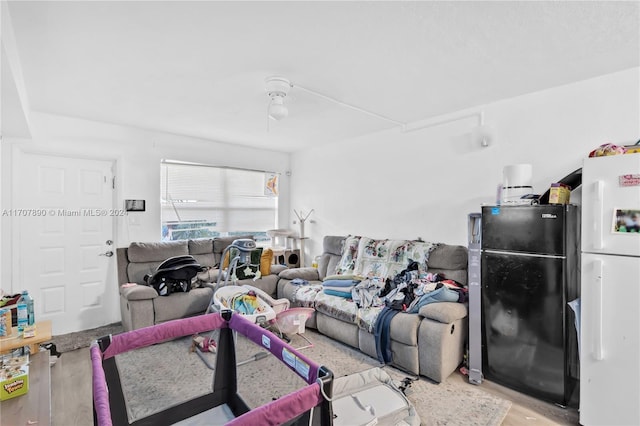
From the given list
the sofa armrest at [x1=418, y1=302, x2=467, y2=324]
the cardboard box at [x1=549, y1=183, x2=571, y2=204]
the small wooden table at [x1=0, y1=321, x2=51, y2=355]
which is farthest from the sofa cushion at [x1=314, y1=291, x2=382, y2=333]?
the small wooden table at [x1=0, y1=321, x2=51, y2=355]

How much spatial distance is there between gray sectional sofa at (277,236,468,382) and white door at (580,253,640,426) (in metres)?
0.85

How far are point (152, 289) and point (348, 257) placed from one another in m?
2.38

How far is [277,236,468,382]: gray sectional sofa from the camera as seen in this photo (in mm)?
2568

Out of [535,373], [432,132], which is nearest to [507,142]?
[432,132]

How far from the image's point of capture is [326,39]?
81.1 inches

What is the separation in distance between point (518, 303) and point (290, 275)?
266 centimetres

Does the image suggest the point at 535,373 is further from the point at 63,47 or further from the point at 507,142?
the point at 63,47

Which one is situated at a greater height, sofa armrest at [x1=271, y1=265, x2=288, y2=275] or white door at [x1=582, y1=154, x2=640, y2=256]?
white door at [x1=582, y1=154, x2=640, y2=256]

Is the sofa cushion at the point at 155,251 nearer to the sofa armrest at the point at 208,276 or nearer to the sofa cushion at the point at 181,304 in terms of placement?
the sofa armrest at the point at 208,276

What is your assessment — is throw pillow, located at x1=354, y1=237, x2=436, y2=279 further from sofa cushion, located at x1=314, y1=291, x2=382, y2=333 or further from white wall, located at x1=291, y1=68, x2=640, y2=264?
sofa cushion, located at x1=314, y1=291, x2=382, y2=333

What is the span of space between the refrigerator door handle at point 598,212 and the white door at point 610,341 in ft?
0.33

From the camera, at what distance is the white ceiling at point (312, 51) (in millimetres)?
1795

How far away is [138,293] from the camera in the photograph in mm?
3297

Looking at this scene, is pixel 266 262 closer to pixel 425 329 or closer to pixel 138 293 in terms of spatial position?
pixel 138 293
